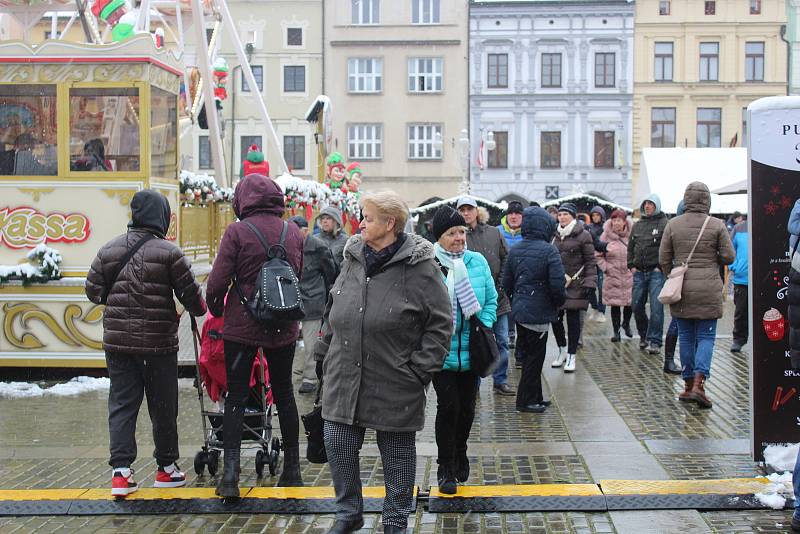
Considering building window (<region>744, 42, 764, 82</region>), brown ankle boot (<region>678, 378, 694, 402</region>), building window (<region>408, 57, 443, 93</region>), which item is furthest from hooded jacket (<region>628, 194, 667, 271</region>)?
building window (<region>744, 42, 764, 82</region>)

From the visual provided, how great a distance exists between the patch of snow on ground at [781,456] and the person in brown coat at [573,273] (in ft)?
14.1

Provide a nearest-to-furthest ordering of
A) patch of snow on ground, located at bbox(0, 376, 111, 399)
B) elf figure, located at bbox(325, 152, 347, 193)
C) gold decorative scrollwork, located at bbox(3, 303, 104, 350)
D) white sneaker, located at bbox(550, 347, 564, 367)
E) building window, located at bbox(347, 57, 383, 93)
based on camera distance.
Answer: patch of snow on ground, located at bbox(0, 376, 111, 399) < gold decorative scrollwork, located at bbox(3, 303, 104, 350) < white sneaker, located at bbox(550, 347, 564, 367) < elf figure, located at bbox(325, 152, 347, 193) < building window, located at bbox(347, 57, 383, 93)

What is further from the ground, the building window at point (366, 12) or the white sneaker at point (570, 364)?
the building window at point (366, 12)

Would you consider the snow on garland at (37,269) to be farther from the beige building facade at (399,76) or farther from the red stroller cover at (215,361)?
the beige building facade at (399,76)

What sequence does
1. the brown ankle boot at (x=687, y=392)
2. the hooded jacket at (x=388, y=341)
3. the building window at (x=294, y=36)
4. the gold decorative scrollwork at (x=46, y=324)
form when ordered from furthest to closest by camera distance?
the building window at (x=294, y=36)
the gold decorative scrollwork at (x=46, y=324)
the brown ankle boot at (x=687, y=392)
the hooded jacket at (x=388, y=341)

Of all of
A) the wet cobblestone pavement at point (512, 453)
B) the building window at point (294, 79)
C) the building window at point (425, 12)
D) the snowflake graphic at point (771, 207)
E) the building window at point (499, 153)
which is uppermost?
the building window at point (425, 12)

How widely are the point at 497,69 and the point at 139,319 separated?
4007 cm

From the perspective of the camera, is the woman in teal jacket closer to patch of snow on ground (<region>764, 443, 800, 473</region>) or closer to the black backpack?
the black backpack

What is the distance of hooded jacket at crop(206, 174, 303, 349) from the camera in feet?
19.1

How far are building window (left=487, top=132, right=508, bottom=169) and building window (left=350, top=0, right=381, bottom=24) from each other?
7.48 m

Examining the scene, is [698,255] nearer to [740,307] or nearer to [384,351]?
[740,307]

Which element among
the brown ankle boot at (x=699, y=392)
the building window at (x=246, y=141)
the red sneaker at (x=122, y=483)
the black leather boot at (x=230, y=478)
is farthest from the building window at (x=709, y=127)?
the red sneaker at (x=122, y=483)

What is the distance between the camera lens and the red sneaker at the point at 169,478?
20.1 ft

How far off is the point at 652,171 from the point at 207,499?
2204 centimetres
